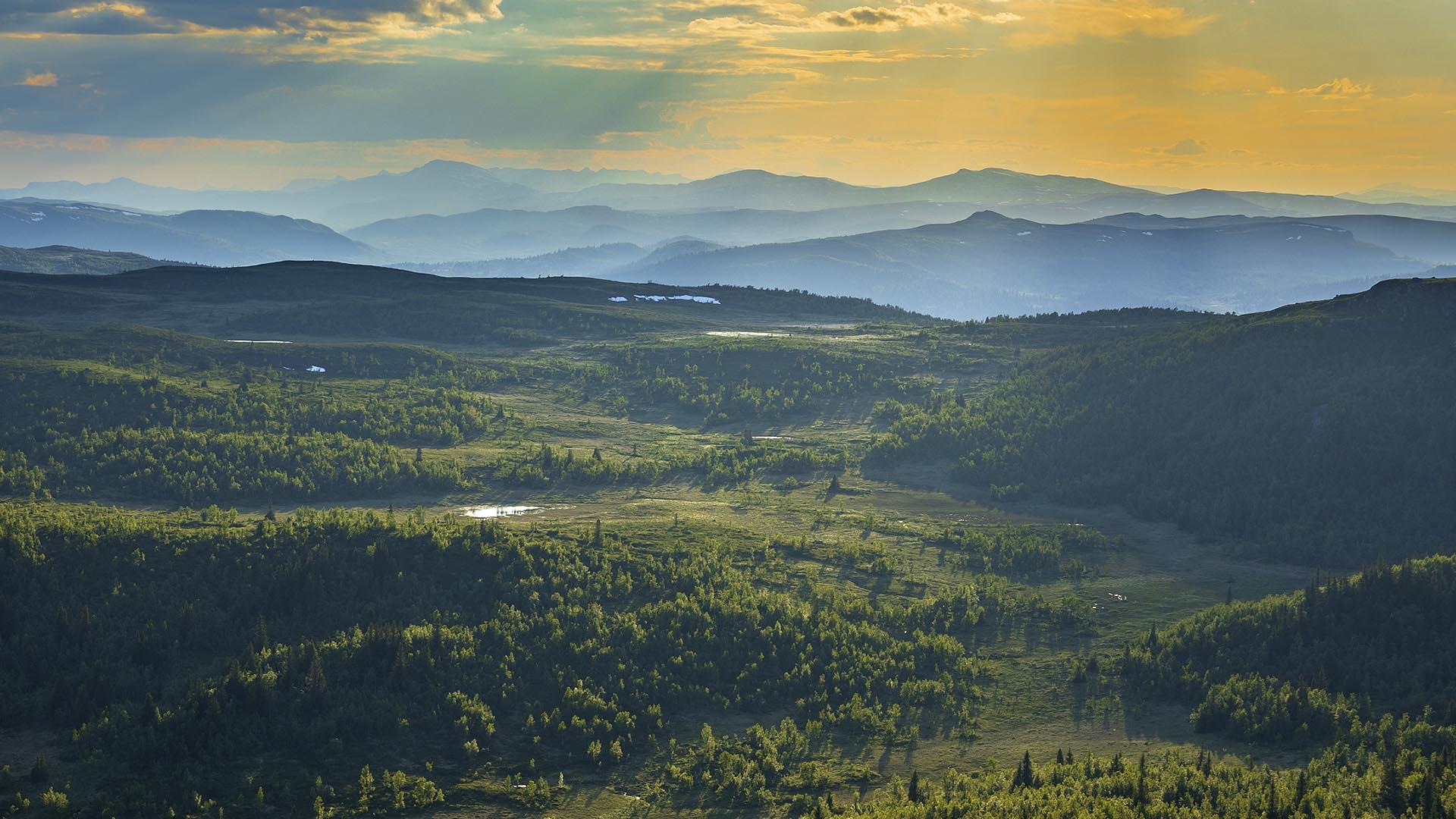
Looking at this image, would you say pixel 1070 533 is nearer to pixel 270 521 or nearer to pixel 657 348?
pixel 270 521

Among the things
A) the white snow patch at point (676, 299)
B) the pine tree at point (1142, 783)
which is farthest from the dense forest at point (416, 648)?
the white snow patch at point (676, 299)

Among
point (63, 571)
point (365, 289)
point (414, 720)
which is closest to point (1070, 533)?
point (414, 720)

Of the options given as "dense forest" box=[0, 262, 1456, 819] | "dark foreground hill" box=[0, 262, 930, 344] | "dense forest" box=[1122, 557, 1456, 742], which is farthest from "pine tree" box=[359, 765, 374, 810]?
"dark foreground hill" box=[0, 262, 930, 344]

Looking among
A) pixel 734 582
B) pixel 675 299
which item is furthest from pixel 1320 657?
pixel 675 299

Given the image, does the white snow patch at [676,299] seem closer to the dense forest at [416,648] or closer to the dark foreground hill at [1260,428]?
the dark foreground hill at [1260,428]

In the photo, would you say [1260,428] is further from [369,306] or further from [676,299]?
[369,306]

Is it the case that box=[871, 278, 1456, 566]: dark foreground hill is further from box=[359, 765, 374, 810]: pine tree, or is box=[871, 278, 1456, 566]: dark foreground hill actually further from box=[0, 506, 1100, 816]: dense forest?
box=[359, 765, 374, 810]: pine tree
